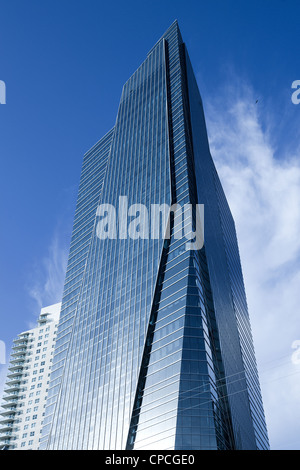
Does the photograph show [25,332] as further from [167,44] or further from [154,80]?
[167,44]

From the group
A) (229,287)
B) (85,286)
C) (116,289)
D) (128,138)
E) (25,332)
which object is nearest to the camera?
(116,289)

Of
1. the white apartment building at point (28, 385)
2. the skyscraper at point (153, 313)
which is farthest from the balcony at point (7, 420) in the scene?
the skyscraper at point (153, 313)

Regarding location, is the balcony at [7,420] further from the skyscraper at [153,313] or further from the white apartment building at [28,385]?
the skyscraper at [153,313]

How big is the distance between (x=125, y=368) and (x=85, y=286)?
3214 centimetres

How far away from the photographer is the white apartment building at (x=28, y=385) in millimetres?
120688

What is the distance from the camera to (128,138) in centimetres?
12406

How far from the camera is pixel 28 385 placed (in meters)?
134

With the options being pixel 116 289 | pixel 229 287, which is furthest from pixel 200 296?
pixel 229 287
